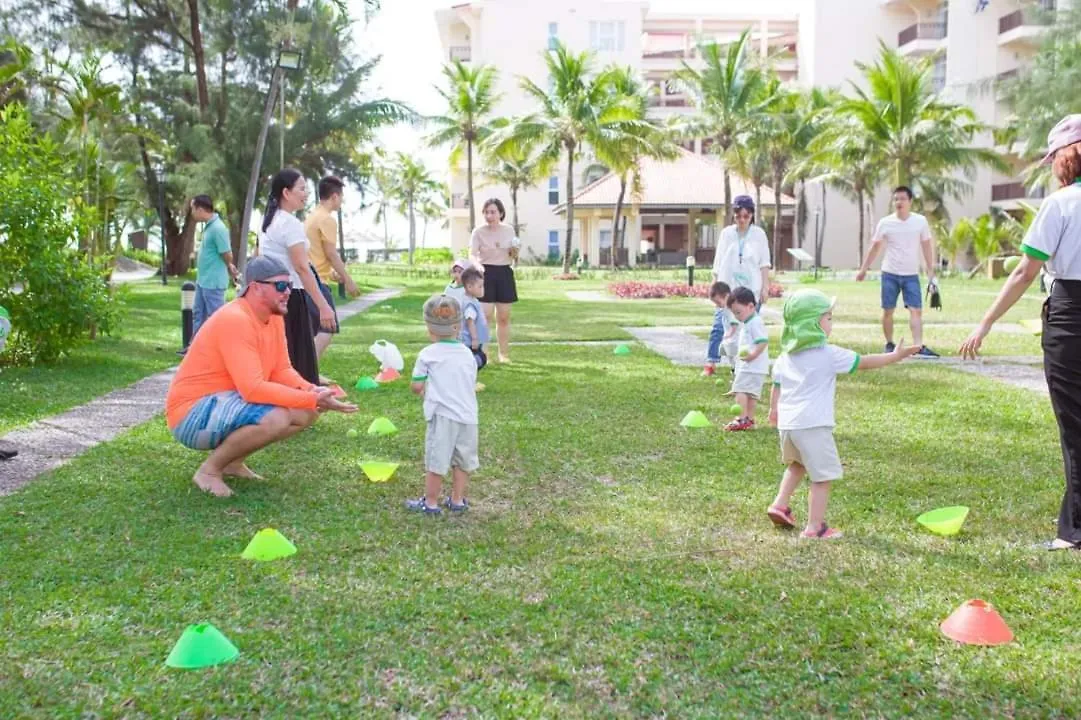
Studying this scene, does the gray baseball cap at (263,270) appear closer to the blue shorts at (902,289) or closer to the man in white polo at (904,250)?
the man in white polo at (904,250)

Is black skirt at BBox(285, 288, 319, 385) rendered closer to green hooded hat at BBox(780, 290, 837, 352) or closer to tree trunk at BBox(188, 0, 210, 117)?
green hooded hat at BBox(780, 290, 837, 352)

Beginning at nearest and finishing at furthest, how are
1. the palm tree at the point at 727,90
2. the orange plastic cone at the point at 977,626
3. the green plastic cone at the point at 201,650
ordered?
the green plastic cone at the point at 201,650 → the orange plastic cone at the point at 977,626 → the palm tree at the point at 727,90

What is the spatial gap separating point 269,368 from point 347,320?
12.7 metres

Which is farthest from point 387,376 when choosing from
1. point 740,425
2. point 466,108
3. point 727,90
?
point 466,108

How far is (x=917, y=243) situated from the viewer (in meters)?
10.4

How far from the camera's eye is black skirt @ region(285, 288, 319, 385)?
6.78 metres

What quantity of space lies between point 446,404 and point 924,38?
48919 mm

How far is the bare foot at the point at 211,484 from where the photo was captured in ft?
17.1

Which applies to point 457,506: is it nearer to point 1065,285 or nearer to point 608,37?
point 1065,285

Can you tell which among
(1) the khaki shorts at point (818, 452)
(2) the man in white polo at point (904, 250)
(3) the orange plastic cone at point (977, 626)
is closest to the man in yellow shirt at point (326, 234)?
(1) the khaki shorts at point (818, 452)

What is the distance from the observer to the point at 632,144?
38469 millimetres

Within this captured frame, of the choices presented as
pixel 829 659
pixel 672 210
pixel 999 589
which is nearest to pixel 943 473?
pixel 999 589

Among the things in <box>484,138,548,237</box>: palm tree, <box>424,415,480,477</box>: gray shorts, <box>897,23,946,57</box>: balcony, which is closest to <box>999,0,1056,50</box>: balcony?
<box>897,23,946,57</box>: balcony

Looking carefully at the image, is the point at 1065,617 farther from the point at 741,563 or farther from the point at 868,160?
the point at 868,160
